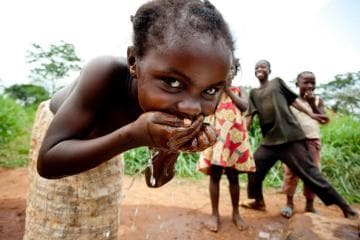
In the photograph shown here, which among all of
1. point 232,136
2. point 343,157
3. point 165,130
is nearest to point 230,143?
point 232,136

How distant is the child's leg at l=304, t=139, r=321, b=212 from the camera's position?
158 inches

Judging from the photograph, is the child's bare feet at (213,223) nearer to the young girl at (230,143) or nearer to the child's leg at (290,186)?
the young girl at (230,143)

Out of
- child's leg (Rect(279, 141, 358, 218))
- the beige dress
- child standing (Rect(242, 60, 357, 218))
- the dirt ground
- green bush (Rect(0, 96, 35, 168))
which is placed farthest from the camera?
green bush (Rect(0, 96, 35, 168))

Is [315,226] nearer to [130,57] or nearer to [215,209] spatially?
[215,209]

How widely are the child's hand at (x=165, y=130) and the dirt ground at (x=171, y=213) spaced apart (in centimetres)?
158

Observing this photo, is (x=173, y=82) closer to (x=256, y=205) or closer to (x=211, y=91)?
(x=211, y=91)

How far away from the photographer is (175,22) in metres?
1.11

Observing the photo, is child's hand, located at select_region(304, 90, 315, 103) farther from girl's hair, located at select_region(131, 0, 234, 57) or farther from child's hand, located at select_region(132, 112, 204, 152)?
child's hand, located at select_region(132, 112, 204, 152)

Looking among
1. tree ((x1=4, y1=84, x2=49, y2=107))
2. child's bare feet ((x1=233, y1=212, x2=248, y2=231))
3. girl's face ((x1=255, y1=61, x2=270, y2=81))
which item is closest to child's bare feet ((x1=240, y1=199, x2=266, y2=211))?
child's bare feet ((x1=233, y1=212, x2=248, y2=231))

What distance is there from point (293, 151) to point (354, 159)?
2.71 metres

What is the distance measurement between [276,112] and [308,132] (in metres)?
0.59

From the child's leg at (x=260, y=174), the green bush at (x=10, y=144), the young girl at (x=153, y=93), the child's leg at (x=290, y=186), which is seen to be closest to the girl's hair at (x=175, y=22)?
the young girl at (x=153, y=93)

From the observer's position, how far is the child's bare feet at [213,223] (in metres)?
3.22

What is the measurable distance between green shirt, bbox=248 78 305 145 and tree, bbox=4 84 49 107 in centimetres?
1142
